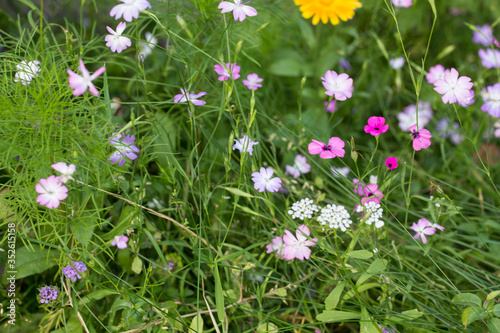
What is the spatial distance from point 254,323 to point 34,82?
2.53 feet

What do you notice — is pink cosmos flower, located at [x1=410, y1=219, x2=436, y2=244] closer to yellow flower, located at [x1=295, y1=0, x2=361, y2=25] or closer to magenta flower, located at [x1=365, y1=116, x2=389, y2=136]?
magenta flower, located at [x1=365, y1=116, x2=389, y2=136]

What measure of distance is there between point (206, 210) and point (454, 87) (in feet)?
2.15

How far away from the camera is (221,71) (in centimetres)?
100

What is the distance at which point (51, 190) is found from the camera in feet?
2.71

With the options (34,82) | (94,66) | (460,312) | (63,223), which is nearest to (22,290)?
(63,223)

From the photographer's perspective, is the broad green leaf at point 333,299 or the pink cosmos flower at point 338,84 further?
the pink cosmos flower at point 338,84

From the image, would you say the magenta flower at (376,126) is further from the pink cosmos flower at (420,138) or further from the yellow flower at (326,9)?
the yellow flower at (326,9)

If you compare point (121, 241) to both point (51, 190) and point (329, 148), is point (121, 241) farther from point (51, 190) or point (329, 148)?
point (329, 148)

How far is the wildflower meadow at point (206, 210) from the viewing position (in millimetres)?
894

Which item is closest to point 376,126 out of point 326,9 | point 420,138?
point 420,138

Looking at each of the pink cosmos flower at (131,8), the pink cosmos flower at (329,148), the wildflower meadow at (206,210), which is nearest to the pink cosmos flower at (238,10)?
the wildflower meadow at (206,210)

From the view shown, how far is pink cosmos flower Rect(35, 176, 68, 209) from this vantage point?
31.9 inches

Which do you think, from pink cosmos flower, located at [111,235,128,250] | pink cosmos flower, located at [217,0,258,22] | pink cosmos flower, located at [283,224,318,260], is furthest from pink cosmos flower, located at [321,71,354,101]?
pink cosmos flower, located at [111,235,128,250]

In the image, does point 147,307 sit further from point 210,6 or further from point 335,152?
point 210,6
